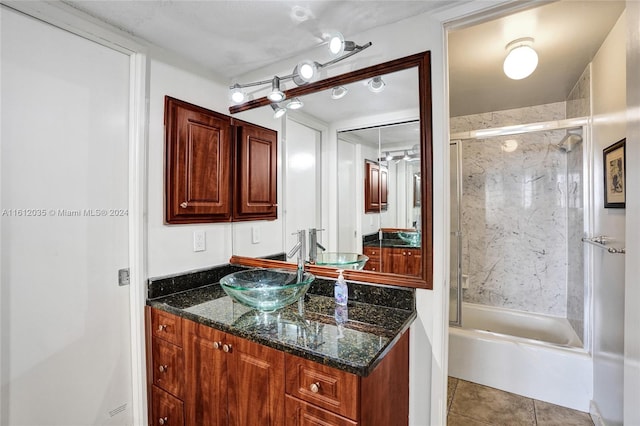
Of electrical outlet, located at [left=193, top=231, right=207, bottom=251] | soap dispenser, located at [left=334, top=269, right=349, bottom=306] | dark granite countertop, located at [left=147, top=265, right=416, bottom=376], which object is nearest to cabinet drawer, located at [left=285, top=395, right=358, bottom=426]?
dark granite countertop, located at [left=147, top=265, right=416, bottom=376]

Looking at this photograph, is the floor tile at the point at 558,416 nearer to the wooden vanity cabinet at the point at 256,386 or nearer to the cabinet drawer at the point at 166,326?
the wooden vanity cabinet at the point at 256,386

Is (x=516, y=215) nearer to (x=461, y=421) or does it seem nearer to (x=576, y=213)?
(x=576, y=213)

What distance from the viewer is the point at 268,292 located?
4.39ft

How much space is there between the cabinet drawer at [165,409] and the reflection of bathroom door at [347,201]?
1156 millimetres

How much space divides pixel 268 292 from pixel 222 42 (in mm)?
1346

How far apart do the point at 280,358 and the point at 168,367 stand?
81 centimetres

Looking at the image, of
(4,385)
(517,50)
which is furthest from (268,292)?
(517,50)

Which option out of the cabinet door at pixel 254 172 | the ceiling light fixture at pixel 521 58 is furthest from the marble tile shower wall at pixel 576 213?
the cabinet door at pixel 254 172

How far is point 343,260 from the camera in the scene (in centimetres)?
166

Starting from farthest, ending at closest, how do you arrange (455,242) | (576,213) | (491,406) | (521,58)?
(455,242), (576,213), (491,406), (521,58)

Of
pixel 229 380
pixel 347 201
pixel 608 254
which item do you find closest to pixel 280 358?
pixel 229 380

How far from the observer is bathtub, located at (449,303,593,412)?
202 centimetres

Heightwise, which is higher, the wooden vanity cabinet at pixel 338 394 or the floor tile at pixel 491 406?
the wooden vanity cabinet at pixel 338 394

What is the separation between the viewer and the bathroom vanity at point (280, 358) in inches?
39.7
